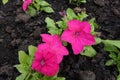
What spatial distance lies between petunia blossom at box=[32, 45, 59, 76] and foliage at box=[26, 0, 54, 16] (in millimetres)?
1038

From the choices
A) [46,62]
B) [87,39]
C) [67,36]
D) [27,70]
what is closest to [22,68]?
[27,70]

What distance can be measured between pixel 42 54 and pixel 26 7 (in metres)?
0.92

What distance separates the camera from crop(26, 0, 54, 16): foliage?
122 inches

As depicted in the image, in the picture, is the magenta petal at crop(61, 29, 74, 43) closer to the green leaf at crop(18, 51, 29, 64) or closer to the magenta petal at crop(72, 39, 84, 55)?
the magenta petal at crop(72, 39, 84, 55)

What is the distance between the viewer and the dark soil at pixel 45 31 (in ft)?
8.32

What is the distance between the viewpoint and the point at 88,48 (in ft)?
8.41

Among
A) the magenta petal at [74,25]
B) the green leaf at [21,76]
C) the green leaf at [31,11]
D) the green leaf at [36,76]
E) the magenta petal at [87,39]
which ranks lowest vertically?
the green leaf at [21,76]

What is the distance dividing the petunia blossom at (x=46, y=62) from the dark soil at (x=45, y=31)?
15.8 inches

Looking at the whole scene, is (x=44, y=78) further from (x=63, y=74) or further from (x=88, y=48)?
(x=88, y=48)

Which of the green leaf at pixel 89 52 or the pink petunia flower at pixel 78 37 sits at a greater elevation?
the pink petunia flower at pixel 78 37

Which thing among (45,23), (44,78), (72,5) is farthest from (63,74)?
(72,5)

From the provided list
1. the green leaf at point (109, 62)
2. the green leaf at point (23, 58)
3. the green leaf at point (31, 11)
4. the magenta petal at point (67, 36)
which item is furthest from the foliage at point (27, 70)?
the green leaf at point (31, 11)

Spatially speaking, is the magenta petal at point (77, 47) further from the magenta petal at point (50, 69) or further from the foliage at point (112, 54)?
the foliage at point (112, 54)

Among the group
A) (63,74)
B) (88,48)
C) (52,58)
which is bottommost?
(63,74)
